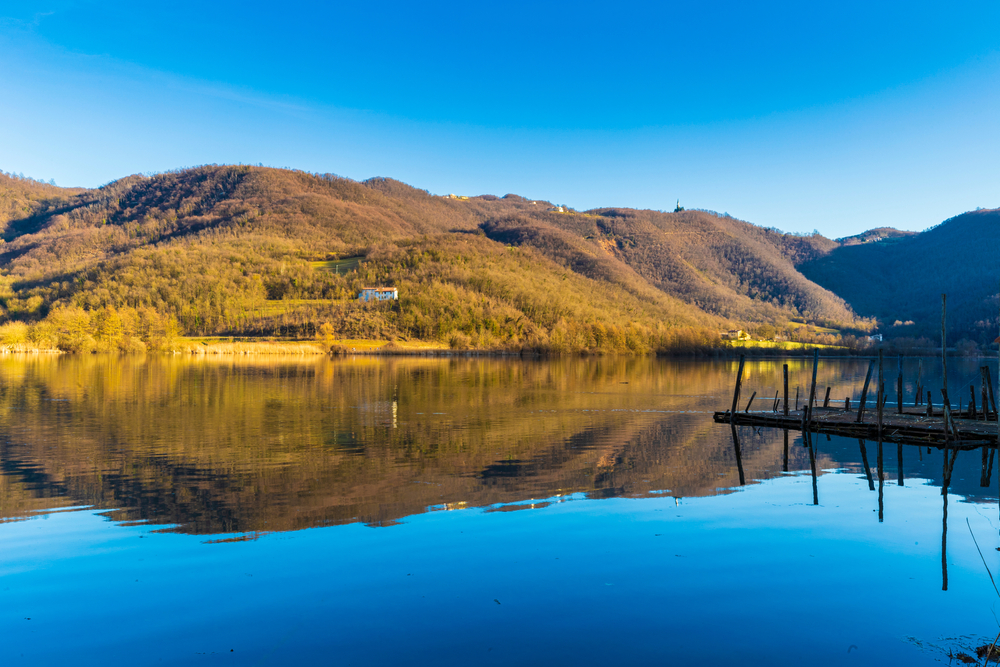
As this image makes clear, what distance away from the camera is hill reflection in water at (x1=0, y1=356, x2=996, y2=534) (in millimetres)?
17297

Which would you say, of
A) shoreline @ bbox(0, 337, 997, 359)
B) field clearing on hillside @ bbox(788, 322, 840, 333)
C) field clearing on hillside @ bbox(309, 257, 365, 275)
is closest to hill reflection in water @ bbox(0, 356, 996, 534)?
shoreline @ bbox(0, 337, 997, 359)

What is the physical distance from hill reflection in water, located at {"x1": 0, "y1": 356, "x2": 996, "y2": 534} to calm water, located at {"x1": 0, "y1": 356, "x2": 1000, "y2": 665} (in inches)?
7.5

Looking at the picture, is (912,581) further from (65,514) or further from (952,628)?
(65,514)

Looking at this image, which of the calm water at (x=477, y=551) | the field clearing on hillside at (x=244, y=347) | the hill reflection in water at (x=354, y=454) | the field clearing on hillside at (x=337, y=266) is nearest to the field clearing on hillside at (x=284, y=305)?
the field clearing on hillside at (x=337, y=266)

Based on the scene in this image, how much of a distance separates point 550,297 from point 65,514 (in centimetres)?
15601

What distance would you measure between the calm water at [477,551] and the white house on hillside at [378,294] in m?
136

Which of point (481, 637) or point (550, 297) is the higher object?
point (550, 297)

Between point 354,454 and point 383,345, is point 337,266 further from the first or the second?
point 354,454

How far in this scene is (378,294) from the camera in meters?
166

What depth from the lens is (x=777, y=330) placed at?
176000 mm

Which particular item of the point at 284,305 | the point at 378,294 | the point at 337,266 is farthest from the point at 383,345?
the point at 337,266

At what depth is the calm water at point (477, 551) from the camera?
31.2 feet

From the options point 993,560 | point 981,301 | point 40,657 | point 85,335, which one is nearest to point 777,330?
point 981,301

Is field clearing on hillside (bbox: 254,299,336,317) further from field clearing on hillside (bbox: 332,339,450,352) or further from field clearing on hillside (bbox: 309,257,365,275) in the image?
field clearing on hillside (bbox: 332,339,450,352)
